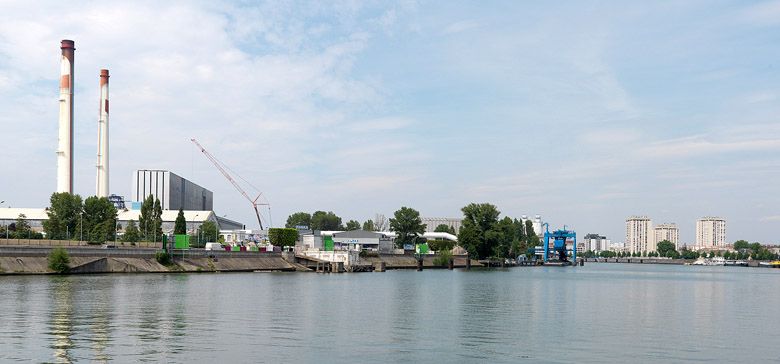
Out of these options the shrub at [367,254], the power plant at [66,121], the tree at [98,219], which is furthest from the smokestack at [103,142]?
the shrub at [367,254]

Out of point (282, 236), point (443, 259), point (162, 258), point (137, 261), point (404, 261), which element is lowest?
point (404, 261)

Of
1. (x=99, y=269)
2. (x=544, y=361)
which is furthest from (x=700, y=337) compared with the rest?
(x=99, y=269)

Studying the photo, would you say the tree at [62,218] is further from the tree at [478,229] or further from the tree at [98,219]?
the tree at [478,229]

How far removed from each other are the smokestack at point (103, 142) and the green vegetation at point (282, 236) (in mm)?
51248

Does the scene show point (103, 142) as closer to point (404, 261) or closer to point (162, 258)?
point (162, 258)

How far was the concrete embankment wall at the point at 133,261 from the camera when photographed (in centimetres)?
9812

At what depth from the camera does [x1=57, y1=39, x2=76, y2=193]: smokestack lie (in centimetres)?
16088

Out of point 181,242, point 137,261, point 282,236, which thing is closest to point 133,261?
point 137,261

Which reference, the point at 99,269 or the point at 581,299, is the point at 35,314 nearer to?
the point at 581,299

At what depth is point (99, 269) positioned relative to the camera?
107 meters

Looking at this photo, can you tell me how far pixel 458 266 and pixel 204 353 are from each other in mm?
161288

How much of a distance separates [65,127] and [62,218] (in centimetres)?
2350

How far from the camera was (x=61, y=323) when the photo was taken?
150ft

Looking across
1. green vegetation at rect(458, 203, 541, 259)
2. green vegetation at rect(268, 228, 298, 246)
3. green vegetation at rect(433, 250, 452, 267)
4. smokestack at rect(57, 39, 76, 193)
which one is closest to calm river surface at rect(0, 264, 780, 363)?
green vegetation at rect(268, 228, 298, 246)
